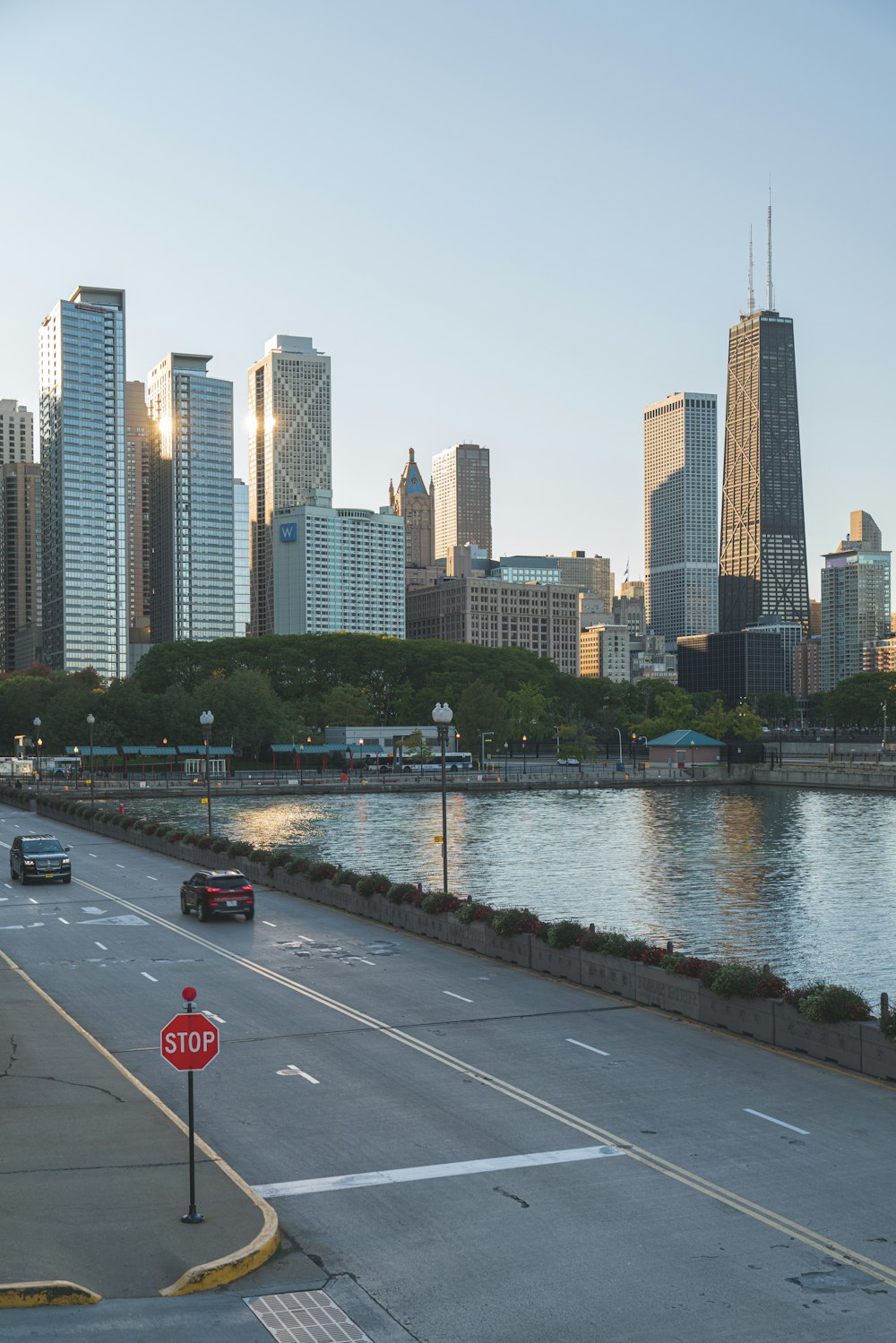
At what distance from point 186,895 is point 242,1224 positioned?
27.6 meters

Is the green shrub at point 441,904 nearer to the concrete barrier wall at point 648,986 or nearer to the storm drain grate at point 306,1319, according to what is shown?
the concrete barrier wall at point 648,986

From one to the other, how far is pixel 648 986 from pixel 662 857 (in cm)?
4420

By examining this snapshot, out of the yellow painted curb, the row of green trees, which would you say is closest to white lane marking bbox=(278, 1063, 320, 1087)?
the yellow painted curb

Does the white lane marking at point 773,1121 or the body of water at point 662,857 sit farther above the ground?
the white lane marking at point 773,1121

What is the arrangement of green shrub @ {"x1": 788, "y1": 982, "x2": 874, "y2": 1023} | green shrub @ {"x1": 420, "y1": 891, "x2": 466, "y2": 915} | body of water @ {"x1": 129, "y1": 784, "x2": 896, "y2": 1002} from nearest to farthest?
green shrub @ {"x1": 788, "y1": 982, "x2": 874, "y2": 1023} → green shrub @ {"x1": 420, "y1": 891, "x2": 466, "y2": 915} → body of water @ {"x1": 129, "y1": 784, "x2": 896, "y2": 1002}

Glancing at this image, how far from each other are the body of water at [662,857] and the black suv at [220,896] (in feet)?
45.1

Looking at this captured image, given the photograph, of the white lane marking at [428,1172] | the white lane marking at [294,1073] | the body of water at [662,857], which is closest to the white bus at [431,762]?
the body of water at [662,857]

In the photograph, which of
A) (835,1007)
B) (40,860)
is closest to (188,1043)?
(835,1007)

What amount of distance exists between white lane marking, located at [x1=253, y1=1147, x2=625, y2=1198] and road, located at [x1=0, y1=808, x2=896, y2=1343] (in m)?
0.04

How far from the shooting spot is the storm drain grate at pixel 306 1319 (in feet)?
40.4

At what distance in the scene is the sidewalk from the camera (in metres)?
13.4

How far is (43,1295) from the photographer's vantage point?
12602 mm

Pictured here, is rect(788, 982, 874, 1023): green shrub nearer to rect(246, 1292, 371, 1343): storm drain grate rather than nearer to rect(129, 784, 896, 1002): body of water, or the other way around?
rect(246, 1292, 371, 1343): storm drain grate

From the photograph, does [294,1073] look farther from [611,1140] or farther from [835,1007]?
[835,1007]
